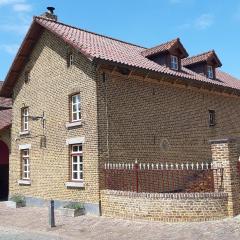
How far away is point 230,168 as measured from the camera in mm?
13047

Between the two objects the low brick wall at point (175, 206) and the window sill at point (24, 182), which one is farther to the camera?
the window sill at point (24, 182)

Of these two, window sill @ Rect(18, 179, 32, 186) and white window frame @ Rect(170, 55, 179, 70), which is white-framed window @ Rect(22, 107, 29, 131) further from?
white window frame @ Rect(170, 55, 179, 70)

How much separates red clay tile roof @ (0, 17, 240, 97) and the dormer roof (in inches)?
16.6

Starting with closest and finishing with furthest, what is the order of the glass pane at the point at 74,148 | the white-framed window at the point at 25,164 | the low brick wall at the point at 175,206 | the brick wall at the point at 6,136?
the low brick wall at the point at 175,206 → the glass pane at the point at 74,148 → the white-framed window at the point at 25,164 → the brick wall at the point at 6,136

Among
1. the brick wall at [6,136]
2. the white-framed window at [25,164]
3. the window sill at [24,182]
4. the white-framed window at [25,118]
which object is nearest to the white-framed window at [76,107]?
the white-framed window at [25,118]

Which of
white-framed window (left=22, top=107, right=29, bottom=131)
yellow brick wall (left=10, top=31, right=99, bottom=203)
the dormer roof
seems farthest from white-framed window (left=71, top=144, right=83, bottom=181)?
the dormer roof

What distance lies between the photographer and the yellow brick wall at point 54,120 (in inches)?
647

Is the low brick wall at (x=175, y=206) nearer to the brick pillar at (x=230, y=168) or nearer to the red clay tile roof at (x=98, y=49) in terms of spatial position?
the brick pillar at (x=230, y=168)

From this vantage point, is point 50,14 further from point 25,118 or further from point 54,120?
point 54,120

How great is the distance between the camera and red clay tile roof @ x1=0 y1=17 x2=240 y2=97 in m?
16.8

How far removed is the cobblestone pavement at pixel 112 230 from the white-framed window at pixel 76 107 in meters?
4.62

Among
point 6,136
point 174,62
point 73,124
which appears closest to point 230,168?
point 73,124

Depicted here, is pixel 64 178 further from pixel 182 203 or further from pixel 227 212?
pixel 227 212

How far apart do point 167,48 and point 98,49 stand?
4.29 metres
